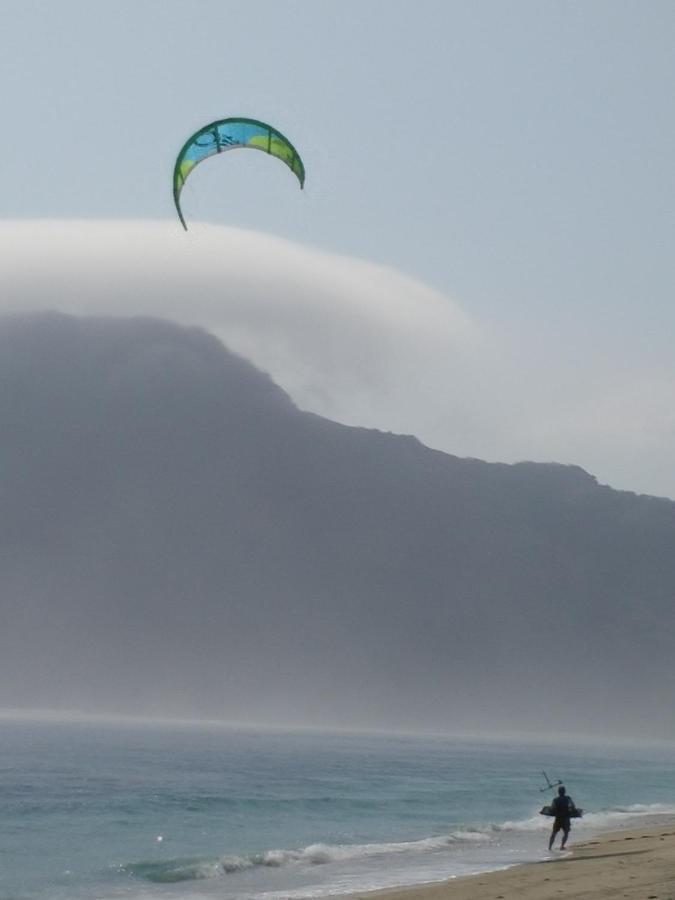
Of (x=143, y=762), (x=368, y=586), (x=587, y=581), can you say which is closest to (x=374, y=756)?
(x=143, y=762)

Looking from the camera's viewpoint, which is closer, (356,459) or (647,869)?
(647,869)

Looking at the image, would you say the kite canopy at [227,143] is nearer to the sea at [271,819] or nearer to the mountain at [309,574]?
the sea at [271,819]

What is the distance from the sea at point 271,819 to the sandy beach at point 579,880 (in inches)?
47.6

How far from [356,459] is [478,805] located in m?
149

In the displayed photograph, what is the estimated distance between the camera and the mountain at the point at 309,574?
6993 inches

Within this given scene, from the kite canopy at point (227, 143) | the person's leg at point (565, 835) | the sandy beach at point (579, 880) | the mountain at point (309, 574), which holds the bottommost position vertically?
the sandy beach at point (579, 880)

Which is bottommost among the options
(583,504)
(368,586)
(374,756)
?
(374,756)

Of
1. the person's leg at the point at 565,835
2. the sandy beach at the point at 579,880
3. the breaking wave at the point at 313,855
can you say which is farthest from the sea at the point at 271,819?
the sandy beach at the point at 579,880

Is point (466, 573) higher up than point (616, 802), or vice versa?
point (466, 573)

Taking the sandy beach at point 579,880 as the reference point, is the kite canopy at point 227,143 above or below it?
above

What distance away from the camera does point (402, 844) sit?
2734cm

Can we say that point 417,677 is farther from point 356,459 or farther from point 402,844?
point 402,844

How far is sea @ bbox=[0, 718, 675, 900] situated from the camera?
852 inches

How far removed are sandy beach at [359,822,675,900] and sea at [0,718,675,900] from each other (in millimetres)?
1208
